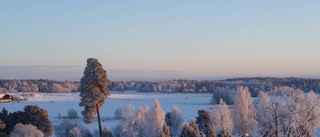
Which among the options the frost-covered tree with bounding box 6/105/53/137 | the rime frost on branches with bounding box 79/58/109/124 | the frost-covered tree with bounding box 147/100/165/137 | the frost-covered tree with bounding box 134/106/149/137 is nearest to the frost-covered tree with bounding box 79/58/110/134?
the rime frost on branches with bounding box 79/58/109/124

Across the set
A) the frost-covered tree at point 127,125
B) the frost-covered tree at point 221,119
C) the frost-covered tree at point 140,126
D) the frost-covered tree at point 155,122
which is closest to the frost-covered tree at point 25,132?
the frost-covered tree at point 127,125

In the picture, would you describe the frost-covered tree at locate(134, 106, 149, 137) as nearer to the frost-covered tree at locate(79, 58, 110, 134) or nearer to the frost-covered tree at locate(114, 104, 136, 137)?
the frost-covered tree at locate(114, 104, 136, 137)

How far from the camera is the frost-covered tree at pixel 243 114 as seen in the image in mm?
58000

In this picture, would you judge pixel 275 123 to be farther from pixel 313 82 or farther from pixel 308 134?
pixel 313 82

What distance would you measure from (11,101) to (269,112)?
149421 millimetres

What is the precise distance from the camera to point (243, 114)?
5912 centimetres

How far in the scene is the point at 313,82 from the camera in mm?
199500

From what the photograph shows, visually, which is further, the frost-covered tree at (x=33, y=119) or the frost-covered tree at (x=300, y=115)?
the frost-covered tree at (x=33, y=119)

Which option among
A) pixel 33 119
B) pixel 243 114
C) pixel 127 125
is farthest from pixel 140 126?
pixel 33 119

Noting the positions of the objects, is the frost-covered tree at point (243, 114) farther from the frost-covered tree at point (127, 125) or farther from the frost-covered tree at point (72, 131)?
the frost-covered tree at point (72, 131)

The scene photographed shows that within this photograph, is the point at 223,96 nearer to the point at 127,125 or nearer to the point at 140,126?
the point at 140,126

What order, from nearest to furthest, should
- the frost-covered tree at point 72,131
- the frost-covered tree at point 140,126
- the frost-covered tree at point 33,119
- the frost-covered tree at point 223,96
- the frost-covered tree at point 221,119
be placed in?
the frost-covered tree at point 33,119 → the frost-covered tree at point 72,131 → the frost-covered tree at point 221,119 → the frost-covered tree at point 140,126 → the frost-covered tree at point 223,96

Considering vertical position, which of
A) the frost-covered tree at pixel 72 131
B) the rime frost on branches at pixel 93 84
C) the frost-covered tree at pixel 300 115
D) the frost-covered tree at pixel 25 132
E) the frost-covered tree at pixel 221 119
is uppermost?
the rime frost on branches at pixel 93 84

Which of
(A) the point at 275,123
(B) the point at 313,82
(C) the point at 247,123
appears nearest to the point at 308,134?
(A) the point at 275,123
